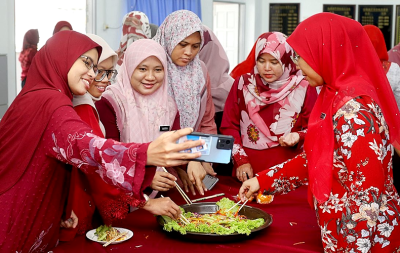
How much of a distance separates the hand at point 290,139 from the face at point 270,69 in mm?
360

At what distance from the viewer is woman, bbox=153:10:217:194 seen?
9.00ft

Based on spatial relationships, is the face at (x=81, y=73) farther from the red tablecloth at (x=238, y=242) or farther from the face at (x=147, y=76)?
the face at (x=147, y=76)

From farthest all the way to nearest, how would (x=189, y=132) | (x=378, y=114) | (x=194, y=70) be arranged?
(x=194, y=70) < (x=378, y=114) < (x=189, y=132)

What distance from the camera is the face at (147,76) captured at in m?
2.38

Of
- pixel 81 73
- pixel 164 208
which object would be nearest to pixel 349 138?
pixel 164 208

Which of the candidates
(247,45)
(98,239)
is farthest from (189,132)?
(247,45)

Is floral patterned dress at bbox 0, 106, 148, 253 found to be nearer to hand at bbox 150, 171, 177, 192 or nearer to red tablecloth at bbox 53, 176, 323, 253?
red tablecloth at bbox 53, 176, 323, 253

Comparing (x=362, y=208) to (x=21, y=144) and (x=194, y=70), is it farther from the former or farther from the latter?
(x=194, y=70)

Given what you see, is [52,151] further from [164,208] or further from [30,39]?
[30,39]

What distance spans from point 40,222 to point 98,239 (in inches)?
9.5

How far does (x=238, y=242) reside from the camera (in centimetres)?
171

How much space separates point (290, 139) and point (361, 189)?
1.09 m

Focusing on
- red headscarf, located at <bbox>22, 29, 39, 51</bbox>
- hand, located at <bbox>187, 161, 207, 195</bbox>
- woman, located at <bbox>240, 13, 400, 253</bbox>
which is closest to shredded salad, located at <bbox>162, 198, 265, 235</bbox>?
woman, located at <bbox>240, 13, 400, 253</bbox>

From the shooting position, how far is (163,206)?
1774mm
